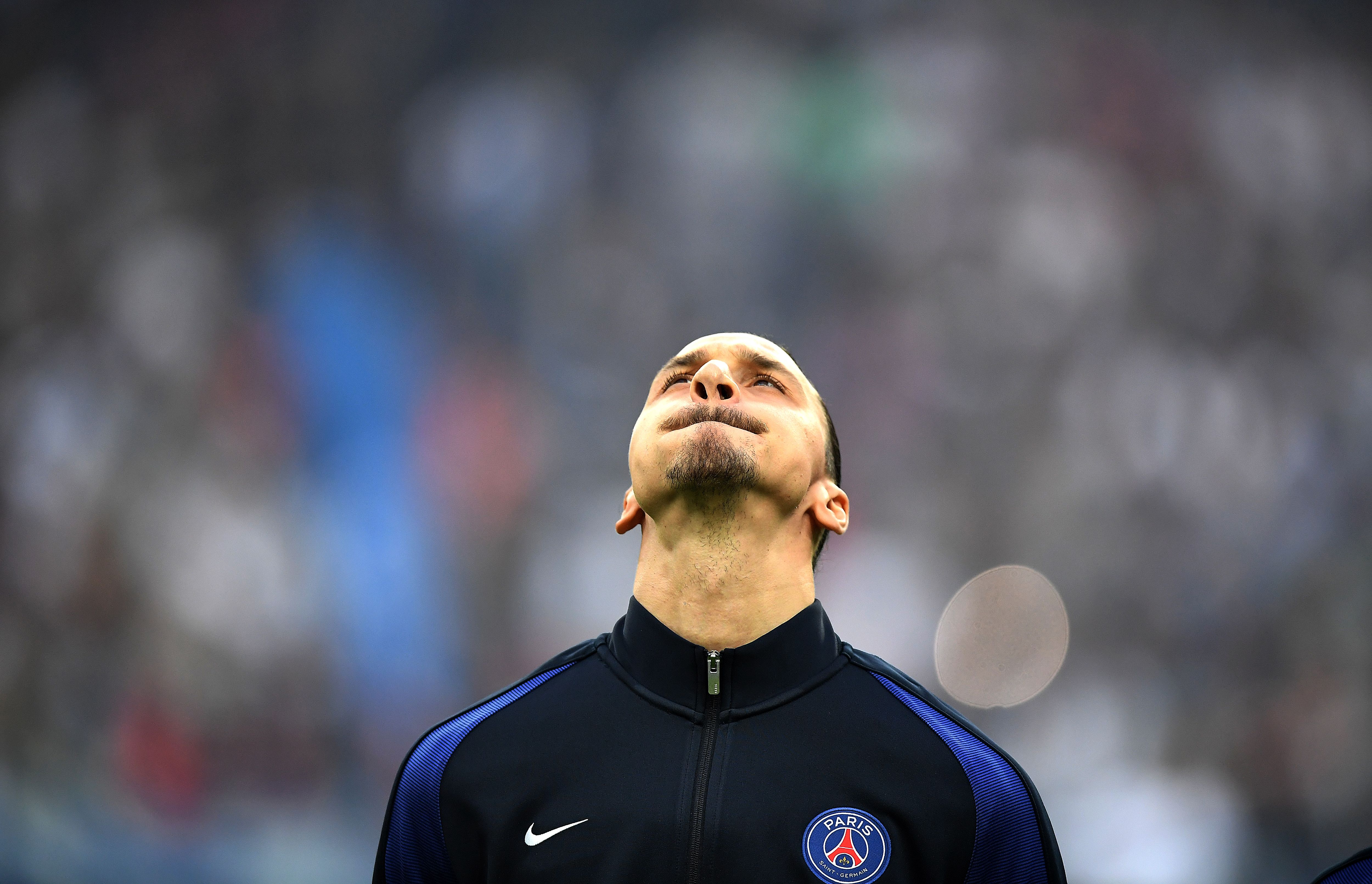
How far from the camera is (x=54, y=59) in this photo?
7.49 metres

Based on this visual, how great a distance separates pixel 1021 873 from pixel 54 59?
8.97 meters

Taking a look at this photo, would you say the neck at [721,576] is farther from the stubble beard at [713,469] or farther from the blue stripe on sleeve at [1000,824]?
the blue stripe on sleeve at [1000,824]

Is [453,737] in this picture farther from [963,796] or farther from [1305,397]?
[1305,397]

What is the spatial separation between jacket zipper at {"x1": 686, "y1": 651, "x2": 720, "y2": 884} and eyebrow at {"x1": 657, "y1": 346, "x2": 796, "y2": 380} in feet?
2.03

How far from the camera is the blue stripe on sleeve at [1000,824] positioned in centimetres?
160

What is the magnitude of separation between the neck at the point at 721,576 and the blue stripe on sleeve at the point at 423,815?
402 millimetres

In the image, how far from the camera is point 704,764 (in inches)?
63.9

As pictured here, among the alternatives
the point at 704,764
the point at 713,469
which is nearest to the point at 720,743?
the point at 704,764

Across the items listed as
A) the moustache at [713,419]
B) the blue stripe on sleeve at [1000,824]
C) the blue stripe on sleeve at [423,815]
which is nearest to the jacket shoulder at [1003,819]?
the blue stripe on sleeve at [1000,824]

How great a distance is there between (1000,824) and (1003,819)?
0.04 feet

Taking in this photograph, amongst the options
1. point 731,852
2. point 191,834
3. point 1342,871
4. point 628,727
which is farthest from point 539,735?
point 191,834

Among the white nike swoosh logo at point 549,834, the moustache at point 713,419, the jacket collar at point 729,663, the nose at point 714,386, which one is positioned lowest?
the white nike swoosh logo at point 549,834

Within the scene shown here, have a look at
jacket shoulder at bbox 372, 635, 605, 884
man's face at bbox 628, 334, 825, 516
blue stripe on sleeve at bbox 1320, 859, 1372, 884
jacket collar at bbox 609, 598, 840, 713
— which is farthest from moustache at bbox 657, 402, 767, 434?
blue stripe on sleeve at bbox 1320, 859, 1372, 884

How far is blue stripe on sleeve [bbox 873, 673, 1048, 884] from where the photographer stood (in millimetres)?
1604
